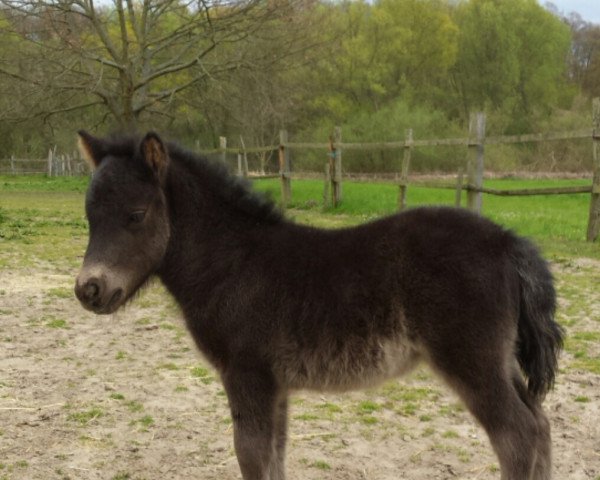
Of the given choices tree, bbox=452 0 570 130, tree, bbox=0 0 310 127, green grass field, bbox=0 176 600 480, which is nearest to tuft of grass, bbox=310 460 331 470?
green grass field, bbox=0 176 600 480

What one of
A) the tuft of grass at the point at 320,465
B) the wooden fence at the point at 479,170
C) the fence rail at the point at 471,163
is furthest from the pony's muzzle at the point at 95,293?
the wooden fence at the point at 479,170

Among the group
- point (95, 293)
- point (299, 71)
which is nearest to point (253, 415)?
point (95, 293)

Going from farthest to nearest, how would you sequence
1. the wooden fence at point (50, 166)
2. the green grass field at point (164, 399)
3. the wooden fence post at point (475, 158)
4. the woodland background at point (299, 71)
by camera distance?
the wooden fence at point (50, 166) < the woodland background at point (299, 71) < the wooden fence post at point (475, 158) < the green grass field at point (164, 399)

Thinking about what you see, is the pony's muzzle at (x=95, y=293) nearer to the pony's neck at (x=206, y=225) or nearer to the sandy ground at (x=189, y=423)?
the pony's neck at (x=206, y=225)

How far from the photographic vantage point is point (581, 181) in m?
23.0

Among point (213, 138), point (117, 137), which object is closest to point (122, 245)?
point (117, 137)

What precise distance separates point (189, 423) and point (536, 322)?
7.90 feet

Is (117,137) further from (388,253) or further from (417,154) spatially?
(417,154)

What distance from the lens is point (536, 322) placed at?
9.95 ft

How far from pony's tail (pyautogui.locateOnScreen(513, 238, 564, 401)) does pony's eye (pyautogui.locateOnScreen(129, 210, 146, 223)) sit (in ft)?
5.87

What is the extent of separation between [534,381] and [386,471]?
42.4 inches

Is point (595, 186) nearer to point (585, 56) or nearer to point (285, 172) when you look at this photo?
point (285, 172)

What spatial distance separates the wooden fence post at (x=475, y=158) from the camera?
13.0 meters

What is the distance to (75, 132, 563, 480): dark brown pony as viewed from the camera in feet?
9.48
